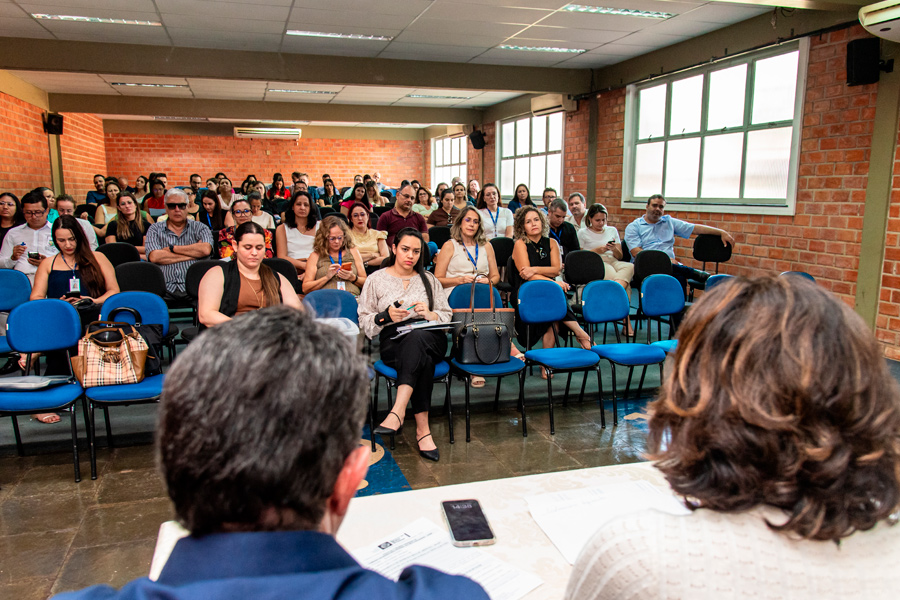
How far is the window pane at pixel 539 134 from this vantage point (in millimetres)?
11328

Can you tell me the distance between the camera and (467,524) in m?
1.38

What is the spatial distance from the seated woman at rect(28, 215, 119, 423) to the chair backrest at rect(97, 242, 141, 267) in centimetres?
107

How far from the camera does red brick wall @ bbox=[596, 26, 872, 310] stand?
5273 mm

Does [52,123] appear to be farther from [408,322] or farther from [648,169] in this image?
[408,322]

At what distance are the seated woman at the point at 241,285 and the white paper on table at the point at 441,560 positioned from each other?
7.68 ft

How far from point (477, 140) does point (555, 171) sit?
120 inches

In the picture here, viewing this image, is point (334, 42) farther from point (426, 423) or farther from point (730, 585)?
point (730, 585)

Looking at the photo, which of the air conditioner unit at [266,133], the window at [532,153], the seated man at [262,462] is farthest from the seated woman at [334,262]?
the air conditioner unit at [266,133]

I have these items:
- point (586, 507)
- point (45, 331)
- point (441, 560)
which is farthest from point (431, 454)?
point (45, 331)

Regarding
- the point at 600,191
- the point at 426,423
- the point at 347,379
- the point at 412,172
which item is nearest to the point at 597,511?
the point at 347,379

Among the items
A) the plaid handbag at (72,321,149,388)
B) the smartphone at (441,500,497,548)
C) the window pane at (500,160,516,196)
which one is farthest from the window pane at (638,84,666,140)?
the smartphone at (441,500,497,548)

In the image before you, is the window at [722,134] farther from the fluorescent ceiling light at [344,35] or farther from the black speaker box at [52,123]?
the black speaker box at [52,123]

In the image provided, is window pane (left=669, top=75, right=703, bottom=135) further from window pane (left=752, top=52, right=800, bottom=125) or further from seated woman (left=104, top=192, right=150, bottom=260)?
seated woman (left=104, top=192, right=150, bottom=260)

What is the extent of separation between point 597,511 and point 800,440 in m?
0.79
